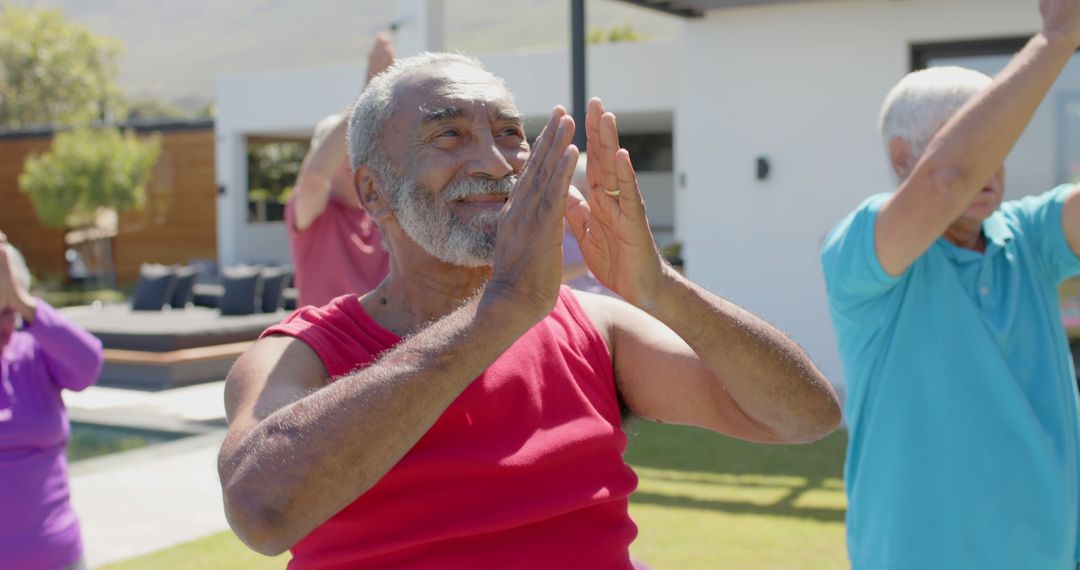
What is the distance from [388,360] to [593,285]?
10.3 feet

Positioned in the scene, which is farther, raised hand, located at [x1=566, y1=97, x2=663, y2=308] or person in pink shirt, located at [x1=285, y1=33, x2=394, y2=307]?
person in pink shirt, located at [x1=285, y1=33, x2=394, y2=307]

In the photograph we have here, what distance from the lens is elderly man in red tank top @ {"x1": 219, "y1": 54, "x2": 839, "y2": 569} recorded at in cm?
151

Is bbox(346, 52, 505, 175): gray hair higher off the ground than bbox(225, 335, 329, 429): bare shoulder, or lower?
higher

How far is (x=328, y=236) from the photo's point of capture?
13.9 ft

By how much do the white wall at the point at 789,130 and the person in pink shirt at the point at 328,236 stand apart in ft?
18.0

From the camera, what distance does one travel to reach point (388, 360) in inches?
60.6

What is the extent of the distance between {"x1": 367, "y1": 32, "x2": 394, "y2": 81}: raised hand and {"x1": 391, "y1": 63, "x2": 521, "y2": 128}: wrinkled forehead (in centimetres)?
122

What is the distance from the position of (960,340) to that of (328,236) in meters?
2.55

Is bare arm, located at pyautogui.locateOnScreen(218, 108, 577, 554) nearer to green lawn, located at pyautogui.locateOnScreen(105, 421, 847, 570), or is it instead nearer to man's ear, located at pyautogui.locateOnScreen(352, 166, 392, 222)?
man's ear, located at pyautogui.locateOnScreen(352, 166, 392, 222)

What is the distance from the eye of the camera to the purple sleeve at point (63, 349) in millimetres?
3633

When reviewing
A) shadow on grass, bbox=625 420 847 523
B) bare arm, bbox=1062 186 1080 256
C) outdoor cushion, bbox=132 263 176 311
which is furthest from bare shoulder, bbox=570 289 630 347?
outdoor cushion, bbox=132 263 176 311

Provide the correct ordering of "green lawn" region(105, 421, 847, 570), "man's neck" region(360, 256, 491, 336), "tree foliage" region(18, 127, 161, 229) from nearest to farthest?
"man's neck" region(360, 256, 491, 336) < "green lawn" region(105, 421, 847, 570) < "tree foliage" region(18, 127, 161, 229)

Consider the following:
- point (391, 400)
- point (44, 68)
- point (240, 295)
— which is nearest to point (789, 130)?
point (391, 400)

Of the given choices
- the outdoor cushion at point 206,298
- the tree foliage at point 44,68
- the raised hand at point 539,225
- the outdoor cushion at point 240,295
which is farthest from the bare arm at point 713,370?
the tree foliage at point 44,68
